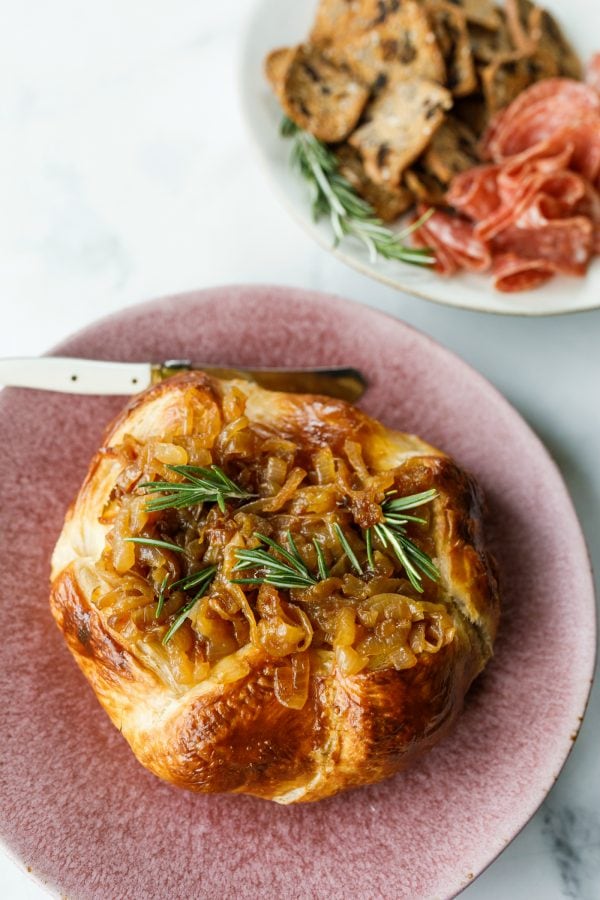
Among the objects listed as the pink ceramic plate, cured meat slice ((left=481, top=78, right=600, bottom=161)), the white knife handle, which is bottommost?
the pink ceramic plate

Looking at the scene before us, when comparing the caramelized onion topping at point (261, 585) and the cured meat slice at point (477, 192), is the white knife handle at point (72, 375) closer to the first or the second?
the caramelized onion topping at point (261, 585)

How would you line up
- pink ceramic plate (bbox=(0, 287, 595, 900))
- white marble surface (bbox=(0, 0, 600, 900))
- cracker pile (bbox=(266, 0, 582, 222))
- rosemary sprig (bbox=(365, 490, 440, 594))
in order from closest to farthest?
rosemary sprig (bbox=(365, 490, 440, 594)), pink ceramic plate (bbox=(0, 287, 595, 900)), cracker pile (bbox=(266, 0, 582, 222)), white marble surface (bbox=(0, 0, 600, 900))

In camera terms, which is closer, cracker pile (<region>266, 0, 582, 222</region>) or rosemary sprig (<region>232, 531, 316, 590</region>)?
rosemary sprig (<region>232, 531, 316, 590</region>)

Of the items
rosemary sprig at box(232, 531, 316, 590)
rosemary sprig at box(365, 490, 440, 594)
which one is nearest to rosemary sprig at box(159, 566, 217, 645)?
rosemary sprig at box(232, 531, 316, 590)

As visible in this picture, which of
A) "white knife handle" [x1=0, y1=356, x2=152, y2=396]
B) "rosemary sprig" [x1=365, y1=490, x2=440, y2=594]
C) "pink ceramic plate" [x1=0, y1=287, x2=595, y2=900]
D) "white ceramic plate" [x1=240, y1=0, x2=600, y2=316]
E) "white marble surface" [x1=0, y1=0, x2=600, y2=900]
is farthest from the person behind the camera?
"white marble surface" [x1=0, y1=0, x2=600, y2=900]

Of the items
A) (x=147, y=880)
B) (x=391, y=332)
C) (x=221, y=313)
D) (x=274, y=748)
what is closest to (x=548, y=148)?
(x=391, y=332)

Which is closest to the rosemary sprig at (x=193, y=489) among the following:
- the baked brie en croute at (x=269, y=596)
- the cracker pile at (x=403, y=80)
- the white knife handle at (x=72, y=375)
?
the baked brie en croute at (x=269, y=596)

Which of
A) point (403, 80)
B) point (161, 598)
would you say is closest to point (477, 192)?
point (403, 80)

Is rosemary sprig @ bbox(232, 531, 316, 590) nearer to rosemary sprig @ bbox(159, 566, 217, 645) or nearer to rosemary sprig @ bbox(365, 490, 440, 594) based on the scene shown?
rosemary sprig @ bbox(159, 566, 217, 645)

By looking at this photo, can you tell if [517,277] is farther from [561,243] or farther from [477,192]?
[477,192]
